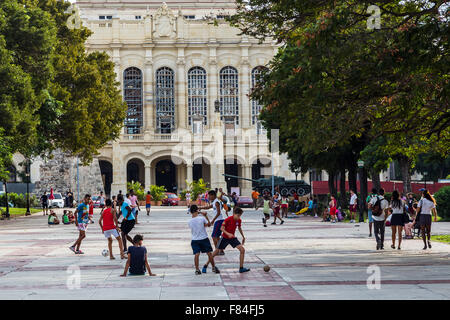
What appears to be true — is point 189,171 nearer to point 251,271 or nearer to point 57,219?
point 57,219

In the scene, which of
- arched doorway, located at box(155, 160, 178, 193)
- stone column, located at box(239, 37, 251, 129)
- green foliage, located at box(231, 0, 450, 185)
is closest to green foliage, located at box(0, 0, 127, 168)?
green foliage, located at box(231, 0, 450, 185)

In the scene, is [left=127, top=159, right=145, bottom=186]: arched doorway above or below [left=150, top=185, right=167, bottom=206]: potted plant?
above

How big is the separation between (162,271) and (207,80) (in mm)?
75161

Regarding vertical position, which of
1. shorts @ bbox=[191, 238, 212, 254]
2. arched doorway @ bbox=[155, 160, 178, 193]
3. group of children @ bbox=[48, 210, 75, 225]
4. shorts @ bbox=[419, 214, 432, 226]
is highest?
arched doorway @ bbox=[155, 160, 178, 193]

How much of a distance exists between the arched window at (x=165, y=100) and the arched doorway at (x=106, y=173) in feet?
24.5

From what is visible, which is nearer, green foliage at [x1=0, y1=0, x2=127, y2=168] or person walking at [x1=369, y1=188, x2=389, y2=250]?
person walking at [x1=369, y1=188, x2=389, y2=250]

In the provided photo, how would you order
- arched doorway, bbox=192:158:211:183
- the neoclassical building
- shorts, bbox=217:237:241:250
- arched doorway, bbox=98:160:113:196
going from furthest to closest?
arched doorway, bbox=98:160:113:196 → the neoclassical building → arched doorway, bbox=192:158:211:183 → shorts, bbox=217:237:241:250

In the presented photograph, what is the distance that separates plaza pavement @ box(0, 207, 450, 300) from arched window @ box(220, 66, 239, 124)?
213 ft

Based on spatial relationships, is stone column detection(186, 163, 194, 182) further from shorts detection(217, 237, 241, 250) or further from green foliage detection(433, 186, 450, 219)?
shorts detection(217, 237, 241, 250)

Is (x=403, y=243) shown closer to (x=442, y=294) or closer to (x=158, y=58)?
(x=442, y=294)

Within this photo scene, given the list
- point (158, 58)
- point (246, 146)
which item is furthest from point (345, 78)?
point (158, 58)

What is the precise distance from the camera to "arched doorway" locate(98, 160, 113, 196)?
290 ft
